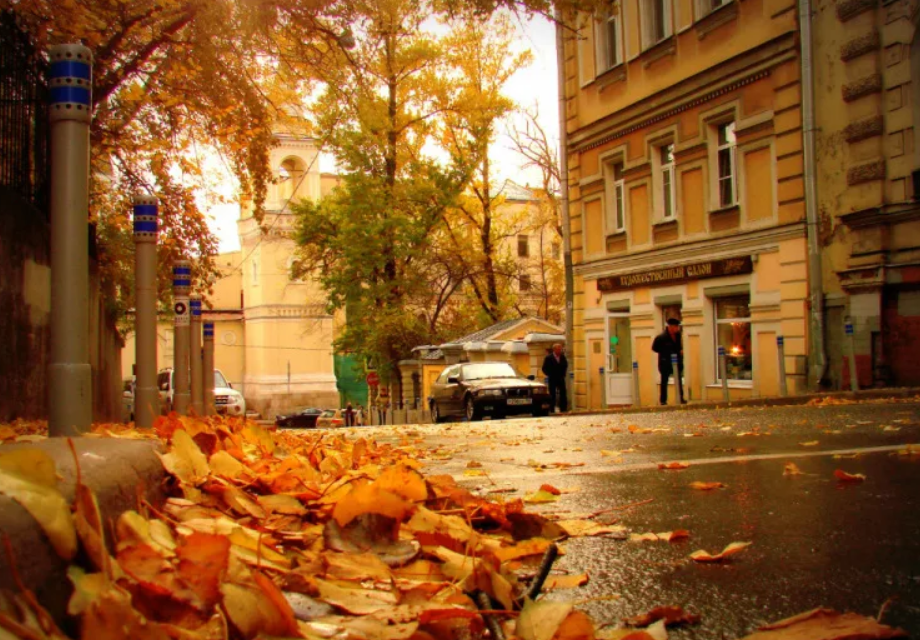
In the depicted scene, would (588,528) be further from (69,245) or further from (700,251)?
(700,251)

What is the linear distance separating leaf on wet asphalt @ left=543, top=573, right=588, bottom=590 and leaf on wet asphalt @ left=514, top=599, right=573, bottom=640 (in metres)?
0.55

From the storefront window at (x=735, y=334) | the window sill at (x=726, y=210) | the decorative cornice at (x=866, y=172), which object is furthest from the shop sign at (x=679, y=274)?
the decorative cornice at (x=866, y=172)

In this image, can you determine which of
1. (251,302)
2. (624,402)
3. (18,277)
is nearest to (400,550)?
(18,277)

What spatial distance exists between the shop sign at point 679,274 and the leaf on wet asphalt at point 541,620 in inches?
657

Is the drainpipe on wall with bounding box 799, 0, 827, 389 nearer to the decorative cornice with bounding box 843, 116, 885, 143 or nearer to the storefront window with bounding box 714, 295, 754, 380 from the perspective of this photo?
the decorative cornice with bounding box 843, 116, 885, 143

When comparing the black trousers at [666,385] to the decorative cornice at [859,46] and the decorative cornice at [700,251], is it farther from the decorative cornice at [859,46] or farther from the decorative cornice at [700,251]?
the decorative cornice at [859,46]

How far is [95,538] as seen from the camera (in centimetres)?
A: 162

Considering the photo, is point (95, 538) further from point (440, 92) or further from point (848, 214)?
point (440, 92)

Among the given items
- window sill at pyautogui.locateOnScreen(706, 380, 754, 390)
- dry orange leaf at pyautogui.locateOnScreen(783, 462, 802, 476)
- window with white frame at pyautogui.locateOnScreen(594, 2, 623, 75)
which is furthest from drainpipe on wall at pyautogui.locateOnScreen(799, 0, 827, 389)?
dry orange leaf at pyautogui.locateOnScreen(783, 462, 802, 476)

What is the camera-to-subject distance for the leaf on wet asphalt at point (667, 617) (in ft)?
6.55

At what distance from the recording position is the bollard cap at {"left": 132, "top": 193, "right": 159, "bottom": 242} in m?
7.01

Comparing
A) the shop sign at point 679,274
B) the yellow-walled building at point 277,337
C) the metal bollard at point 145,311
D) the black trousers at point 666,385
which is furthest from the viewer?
the yellow-walled building at point 277,337

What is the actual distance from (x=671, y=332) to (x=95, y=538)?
15992mm

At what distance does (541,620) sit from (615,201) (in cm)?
2133
